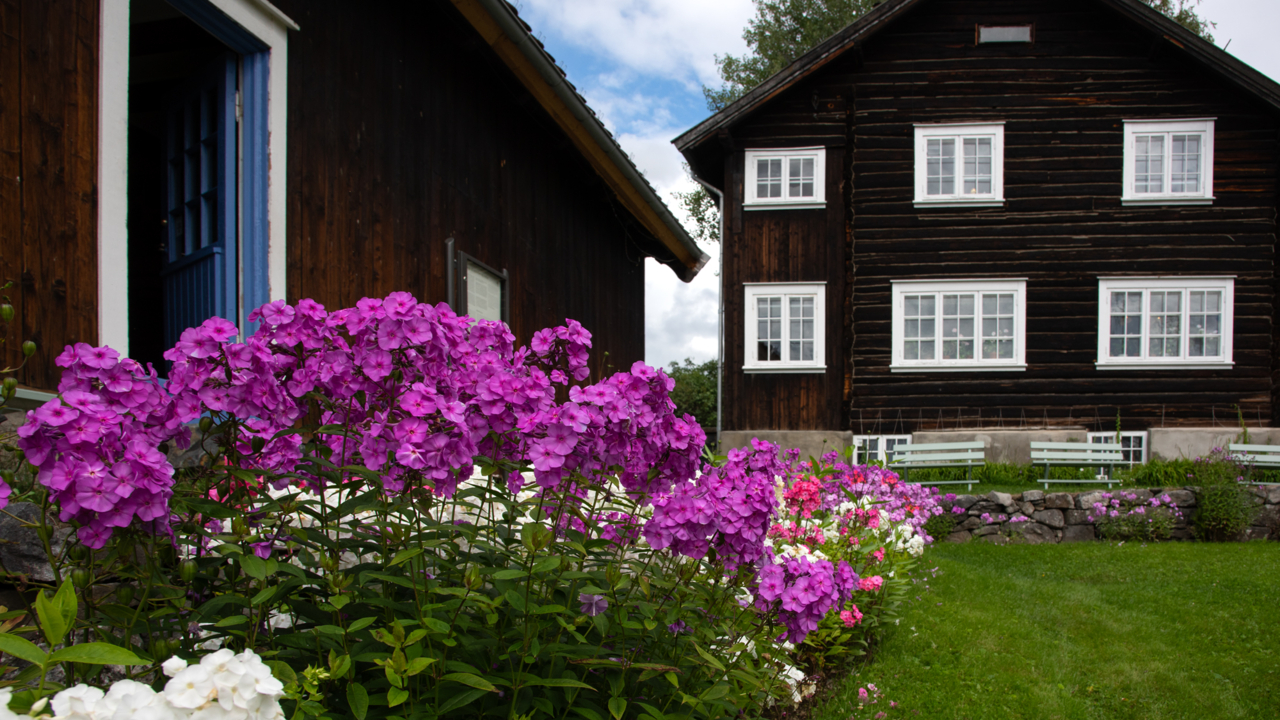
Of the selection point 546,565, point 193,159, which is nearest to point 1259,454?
point 546,565

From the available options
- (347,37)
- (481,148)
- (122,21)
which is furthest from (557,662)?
(481,148)

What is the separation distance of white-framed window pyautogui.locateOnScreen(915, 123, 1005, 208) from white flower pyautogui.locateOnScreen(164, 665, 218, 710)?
12365 millimetres

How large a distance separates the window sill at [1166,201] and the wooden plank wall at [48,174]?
1321 centimetres

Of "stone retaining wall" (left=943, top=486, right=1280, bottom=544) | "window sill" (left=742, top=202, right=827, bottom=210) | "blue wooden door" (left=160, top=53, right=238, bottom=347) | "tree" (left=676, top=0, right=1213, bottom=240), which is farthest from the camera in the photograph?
"tree" (left=676, top=0, right=1213, bottom=240)

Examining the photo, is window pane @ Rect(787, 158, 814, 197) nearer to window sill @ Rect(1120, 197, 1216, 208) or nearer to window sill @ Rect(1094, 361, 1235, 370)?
window sill @ Rect(1120, 197, 1216, 208)

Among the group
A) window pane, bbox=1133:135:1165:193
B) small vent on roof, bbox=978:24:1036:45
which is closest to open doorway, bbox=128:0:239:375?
small vent on roof, bbox=978:24:1036:45

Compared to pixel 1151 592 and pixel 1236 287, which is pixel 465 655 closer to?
pixel 1151 592

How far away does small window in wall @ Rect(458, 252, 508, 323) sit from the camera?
5.38m

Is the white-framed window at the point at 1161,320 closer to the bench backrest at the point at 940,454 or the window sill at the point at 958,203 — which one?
the window sill at the point at 958,203

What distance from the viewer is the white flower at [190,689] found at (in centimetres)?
87

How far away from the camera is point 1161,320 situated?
1157 centimetres

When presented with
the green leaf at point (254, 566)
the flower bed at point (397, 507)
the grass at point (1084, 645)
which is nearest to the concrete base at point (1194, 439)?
the grass at point (1084, 645)

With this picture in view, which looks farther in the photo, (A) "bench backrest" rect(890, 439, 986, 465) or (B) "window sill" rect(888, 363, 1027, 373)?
(B) "window sill" rect(888, 363, 1027, 373)

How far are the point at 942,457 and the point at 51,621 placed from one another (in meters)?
10.9
